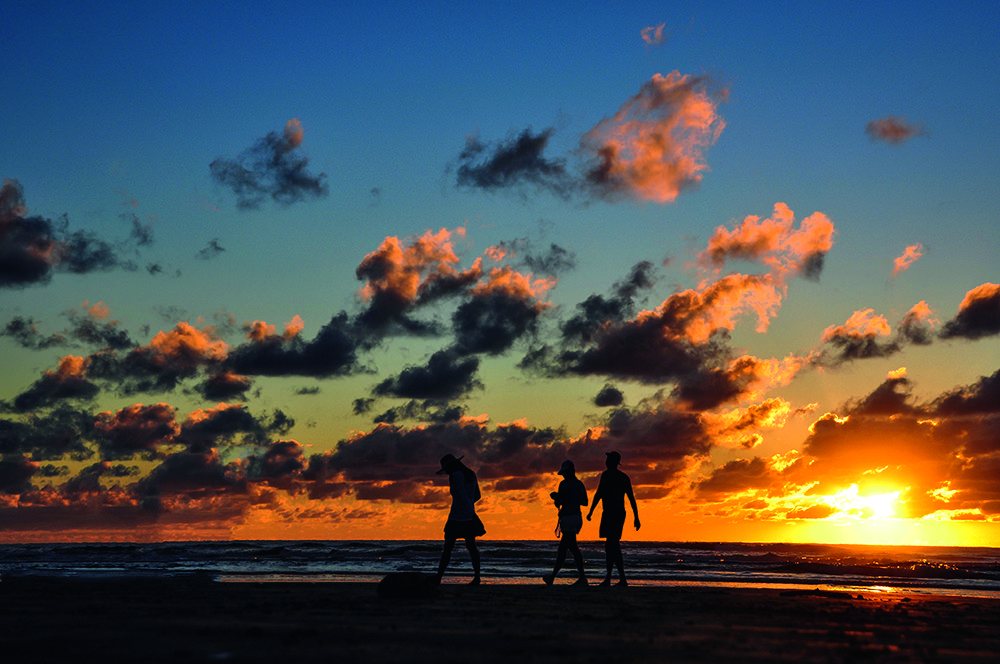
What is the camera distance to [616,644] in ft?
22.4

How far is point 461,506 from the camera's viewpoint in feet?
47.4

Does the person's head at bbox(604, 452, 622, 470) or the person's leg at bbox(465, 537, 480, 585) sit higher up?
the person's head at bbox(604, 452, 622, 470)

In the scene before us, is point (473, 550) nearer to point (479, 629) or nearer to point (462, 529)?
point (462, 529)

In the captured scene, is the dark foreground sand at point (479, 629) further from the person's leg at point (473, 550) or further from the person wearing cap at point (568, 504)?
the person wearing cap at point (568, 504)

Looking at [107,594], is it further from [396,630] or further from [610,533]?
[610,533]

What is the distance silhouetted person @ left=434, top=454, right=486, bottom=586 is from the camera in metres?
14.4

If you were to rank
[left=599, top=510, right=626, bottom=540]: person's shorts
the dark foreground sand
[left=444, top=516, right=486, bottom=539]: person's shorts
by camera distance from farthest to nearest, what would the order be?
[left=599, top=510, right=626, bottom=540]: person's shorts
[left=444, top=516, right=486, bottom=539]: person's shorts
the dark foreground sand

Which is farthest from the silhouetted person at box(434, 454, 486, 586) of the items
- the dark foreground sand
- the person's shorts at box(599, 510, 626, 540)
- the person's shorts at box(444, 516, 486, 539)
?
the person's shorts at box(599, 510, 626, 540)

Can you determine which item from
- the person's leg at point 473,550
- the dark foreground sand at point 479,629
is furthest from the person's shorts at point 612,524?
the dark foreground sand at point 479,629

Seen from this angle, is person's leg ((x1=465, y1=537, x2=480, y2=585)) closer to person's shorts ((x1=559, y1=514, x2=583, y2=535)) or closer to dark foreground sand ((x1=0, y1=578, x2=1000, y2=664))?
dark foreground sand ((x1=0, y1=578, x2=1000, y2=664))

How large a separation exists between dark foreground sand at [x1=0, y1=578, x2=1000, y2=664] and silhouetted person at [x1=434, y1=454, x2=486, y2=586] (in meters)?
1.84

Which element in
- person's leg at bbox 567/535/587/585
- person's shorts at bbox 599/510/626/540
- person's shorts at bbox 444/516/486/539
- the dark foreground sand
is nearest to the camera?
the dark foreground sand

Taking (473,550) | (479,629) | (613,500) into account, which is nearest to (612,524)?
(613,500)

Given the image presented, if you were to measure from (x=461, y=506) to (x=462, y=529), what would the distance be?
0.42 meters
